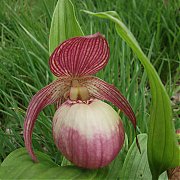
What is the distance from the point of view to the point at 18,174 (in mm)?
768

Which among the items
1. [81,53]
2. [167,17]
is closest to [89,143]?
[81,53]

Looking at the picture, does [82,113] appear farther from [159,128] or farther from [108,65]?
[108,65]

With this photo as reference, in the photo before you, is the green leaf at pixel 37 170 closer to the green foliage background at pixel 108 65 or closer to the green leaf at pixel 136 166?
the green leaf at pixel 136 166

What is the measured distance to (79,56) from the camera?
795 millimetres

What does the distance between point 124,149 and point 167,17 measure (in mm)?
1285

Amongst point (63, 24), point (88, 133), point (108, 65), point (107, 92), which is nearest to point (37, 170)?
point (88, 133)

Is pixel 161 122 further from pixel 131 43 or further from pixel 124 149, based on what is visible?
pixel 124 149

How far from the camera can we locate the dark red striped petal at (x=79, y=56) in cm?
76

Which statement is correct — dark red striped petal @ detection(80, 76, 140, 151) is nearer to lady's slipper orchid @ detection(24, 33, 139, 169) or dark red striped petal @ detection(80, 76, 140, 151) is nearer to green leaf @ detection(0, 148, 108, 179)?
lady's slipper orchid @ detection(24, 33, 139, 169)

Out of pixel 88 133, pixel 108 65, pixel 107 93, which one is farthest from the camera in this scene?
pixel 108 65

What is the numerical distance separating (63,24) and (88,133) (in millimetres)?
292

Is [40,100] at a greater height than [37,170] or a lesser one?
greater

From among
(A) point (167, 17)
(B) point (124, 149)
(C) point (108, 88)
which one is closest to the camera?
(C) point (108, 88)

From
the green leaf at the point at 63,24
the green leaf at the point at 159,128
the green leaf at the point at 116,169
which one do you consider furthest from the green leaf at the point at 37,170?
the green leaf at the point at 63,24
